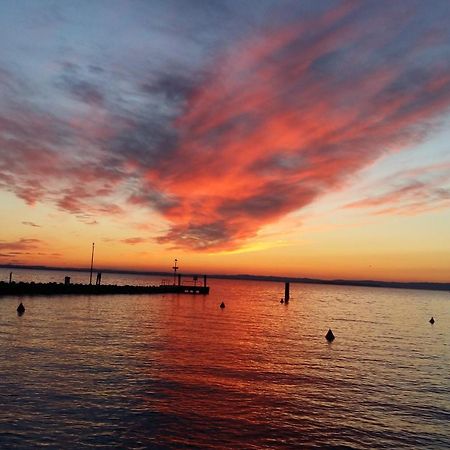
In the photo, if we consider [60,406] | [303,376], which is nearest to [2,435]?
[60,406]

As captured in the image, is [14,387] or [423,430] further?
[14,387]

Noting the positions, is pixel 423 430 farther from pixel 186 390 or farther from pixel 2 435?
pixel 2 435

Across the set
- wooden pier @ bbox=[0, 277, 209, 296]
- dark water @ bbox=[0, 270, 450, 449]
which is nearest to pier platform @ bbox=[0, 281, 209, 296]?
wooden pier @ bbox=[0, 277, 209, 296]

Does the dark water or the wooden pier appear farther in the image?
the wooden pier

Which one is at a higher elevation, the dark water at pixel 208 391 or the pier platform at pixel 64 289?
the pier platform at pixel 64 289

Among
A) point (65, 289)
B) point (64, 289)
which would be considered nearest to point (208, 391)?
point (64, 289)

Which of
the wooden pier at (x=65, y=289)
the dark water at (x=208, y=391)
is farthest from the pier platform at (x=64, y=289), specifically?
the dark water at (x=208, y=391)

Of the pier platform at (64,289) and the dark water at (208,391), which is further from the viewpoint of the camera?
the pier platform at (64,289)

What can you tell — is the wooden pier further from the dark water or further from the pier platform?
the dark water

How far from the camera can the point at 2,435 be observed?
17094 millimetres

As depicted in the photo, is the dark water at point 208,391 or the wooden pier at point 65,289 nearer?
the dark water at point 208,391

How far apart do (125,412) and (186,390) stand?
202 inches

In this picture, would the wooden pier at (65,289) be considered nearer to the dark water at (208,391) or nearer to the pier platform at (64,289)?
the pier platform at (64,289)

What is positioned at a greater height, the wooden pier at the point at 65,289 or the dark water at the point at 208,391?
the wooden pier at the point at 65,289
